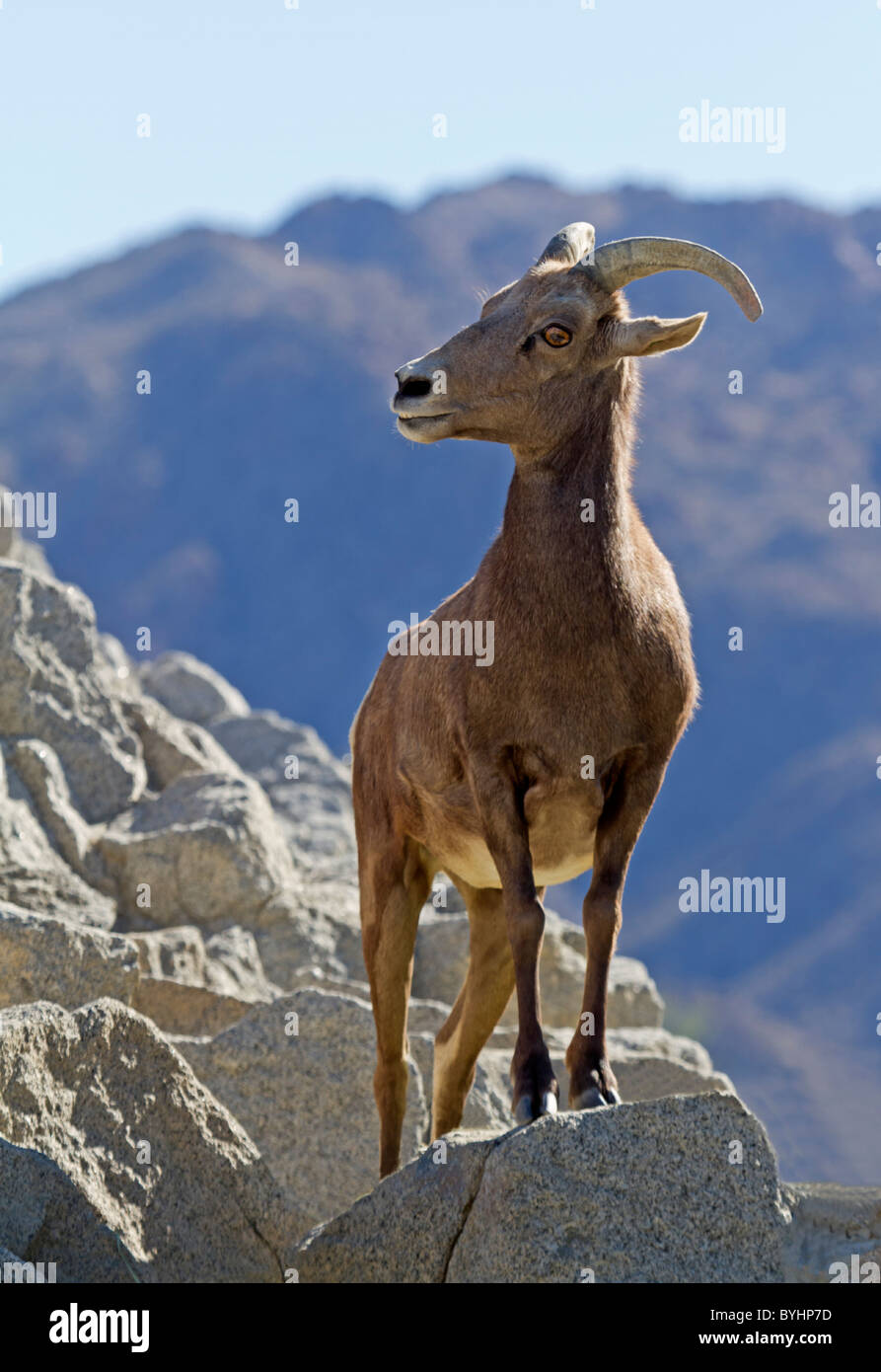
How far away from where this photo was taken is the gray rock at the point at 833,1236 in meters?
6.64

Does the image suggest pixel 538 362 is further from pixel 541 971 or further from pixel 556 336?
pixel 541 971

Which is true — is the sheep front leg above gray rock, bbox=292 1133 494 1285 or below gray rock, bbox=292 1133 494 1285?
above

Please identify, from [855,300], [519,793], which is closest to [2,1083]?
[519,793]

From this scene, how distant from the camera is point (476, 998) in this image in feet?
27.6

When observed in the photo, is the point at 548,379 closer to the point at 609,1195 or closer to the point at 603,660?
the point at 603,660

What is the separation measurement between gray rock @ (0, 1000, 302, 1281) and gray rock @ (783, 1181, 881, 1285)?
2046 millimetres

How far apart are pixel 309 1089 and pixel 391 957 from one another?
1910mm

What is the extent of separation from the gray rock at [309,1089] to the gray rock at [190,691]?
10079mm

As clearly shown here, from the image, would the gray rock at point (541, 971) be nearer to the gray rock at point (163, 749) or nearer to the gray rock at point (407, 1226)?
the gray rock at point (163, 749)

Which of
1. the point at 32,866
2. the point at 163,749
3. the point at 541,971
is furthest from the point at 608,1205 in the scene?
the point at 163,749

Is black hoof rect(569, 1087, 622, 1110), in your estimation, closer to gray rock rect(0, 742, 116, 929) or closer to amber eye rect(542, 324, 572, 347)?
amber eye rect(542, 324, 572, 347)

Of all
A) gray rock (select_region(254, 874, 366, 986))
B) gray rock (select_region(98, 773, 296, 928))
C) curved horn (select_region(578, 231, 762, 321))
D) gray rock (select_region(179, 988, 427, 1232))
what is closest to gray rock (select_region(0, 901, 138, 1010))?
gray rock (select_region(179, 988, 427, 1232))

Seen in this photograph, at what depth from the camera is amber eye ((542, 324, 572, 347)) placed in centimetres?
707

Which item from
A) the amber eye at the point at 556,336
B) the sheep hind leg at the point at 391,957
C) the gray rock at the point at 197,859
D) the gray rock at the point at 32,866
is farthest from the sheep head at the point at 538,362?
the gray rock at the point at 197,859
